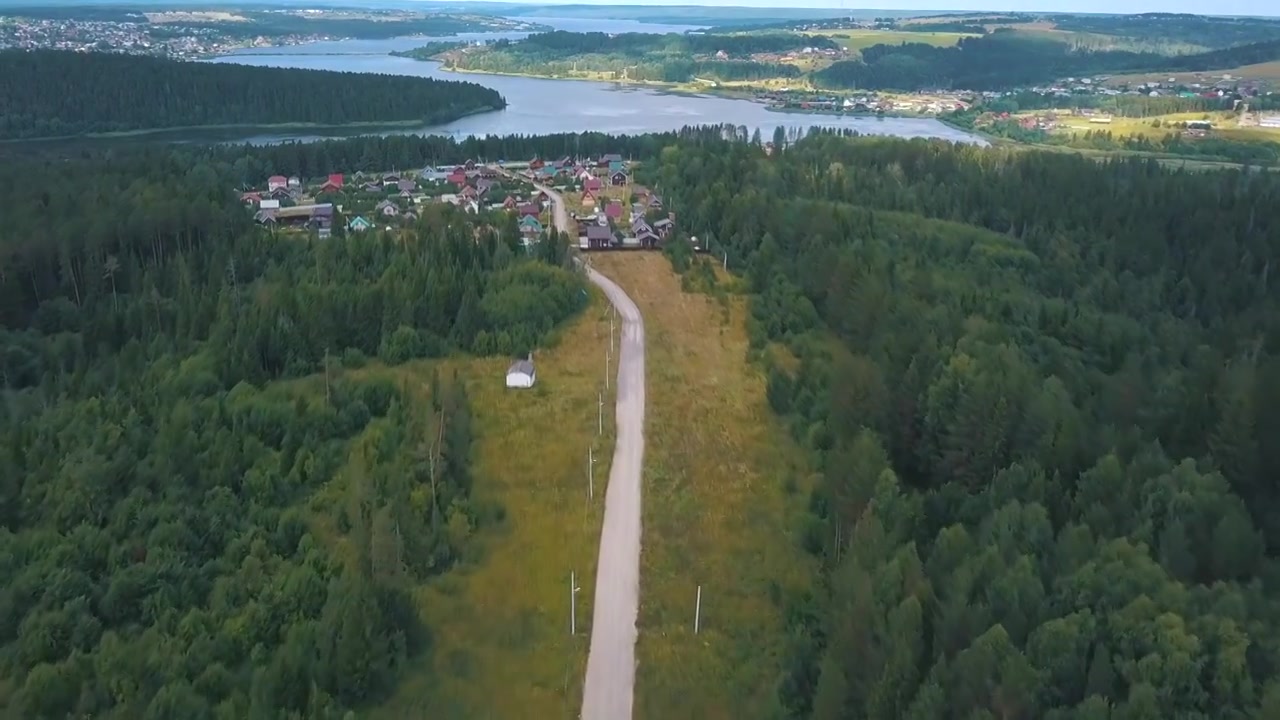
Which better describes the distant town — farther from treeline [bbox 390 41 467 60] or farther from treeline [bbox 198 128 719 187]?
treeline [bbox 198 128 719 187]

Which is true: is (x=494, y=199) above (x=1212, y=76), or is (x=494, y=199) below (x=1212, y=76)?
below

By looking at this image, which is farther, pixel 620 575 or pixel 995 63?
pixel 995 63

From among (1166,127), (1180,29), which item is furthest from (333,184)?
(1180,29)

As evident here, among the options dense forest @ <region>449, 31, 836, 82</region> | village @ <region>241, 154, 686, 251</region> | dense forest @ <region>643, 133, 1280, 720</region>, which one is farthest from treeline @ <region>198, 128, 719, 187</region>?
dense forest @ <region>449, 31, 836, 82</region>

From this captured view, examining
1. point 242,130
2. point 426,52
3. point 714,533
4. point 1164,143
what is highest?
point 426,52

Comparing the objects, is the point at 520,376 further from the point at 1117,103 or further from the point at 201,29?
the point at 201,29

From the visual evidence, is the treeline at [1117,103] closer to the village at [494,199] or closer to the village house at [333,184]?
the village at [494,199]

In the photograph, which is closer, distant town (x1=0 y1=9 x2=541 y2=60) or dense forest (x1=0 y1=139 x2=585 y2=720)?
dense forest (x1=0 y1=139 x2=585 y2=720)
